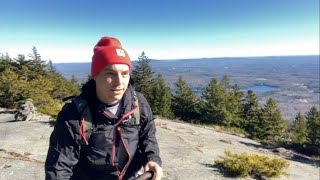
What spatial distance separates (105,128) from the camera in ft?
9.66

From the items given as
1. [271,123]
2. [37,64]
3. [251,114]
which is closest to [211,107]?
[251,114]

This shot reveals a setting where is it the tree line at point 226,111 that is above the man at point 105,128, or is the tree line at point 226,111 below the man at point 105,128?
below

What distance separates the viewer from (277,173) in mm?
10938

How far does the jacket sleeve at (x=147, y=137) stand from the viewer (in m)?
3.24

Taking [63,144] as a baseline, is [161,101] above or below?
below

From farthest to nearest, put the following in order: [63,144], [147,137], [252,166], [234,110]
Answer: [234,110] < [252,166] < [147,137] < [63,144]

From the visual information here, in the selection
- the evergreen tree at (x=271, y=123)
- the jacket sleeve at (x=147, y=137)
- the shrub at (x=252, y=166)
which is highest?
the jacket sleeve at (x=147, y=137)

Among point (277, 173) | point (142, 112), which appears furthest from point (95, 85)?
point (277, 173)

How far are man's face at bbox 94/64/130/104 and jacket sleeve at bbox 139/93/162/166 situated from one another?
1.35 ft

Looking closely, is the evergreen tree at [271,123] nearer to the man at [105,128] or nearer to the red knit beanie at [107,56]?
the man at [105,128]

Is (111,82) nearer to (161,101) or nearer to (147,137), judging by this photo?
(147,137)

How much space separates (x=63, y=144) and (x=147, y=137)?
101cm

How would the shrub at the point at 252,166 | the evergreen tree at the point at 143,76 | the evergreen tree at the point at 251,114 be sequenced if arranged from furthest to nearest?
the evergreen tree at the point at 143,76, the evergreen tree at the point at 251,114, the shrub at the point at 252,166

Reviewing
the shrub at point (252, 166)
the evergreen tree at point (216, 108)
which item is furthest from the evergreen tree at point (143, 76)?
the shrub at point (252, 166)
